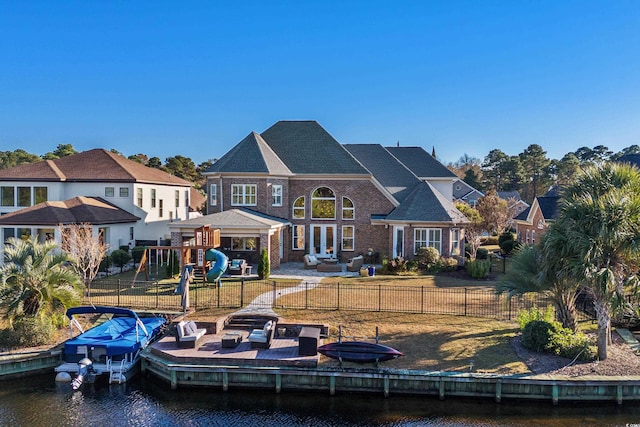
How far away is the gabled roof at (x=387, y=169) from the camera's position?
34219 mm

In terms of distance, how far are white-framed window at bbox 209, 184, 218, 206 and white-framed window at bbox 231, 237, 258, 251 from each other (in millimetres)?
3774

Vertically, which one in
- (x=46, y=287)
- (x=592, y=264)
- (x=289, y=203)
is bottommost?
(x=46, y=287)

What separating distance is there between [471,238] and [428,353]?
20110 mm

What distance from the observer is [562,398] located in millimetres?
13070

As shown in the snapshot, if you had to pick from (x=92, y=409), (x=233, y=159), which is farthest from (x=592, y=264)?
(x=233, y=159)

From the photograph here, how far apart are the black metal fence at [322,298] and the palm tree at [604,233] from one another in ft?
14.3

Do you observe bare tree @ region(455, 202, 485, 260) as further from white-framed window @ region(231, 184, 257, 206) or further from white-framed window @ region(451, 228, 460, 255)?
white-framed window @ region(231, 184, 257, 206)

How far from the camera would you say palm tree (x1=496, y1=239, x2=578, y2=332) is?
15008mm

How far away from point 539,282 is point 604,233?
2.61 metres

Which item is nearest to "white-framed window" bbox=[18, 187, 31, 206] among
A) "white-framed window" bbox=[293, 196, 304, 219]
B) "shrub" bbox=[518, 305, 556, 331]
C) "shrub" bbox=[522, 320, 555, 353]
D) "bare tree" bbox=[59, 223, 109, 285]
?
"bare tree" bbox=[59, 223, 109, 285]

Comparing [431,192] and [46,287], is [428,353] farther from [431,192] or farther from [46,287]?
[431,192]

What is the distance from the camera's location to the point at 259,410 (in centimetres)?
1281

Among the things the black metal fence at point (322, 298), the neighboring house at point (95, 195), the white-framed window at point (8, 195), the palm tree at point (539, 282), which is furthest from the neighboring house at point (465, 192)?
the white-framed window at point (8, 195)

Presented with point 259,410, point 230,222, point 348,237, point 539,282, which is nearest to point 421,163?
point 348,237
